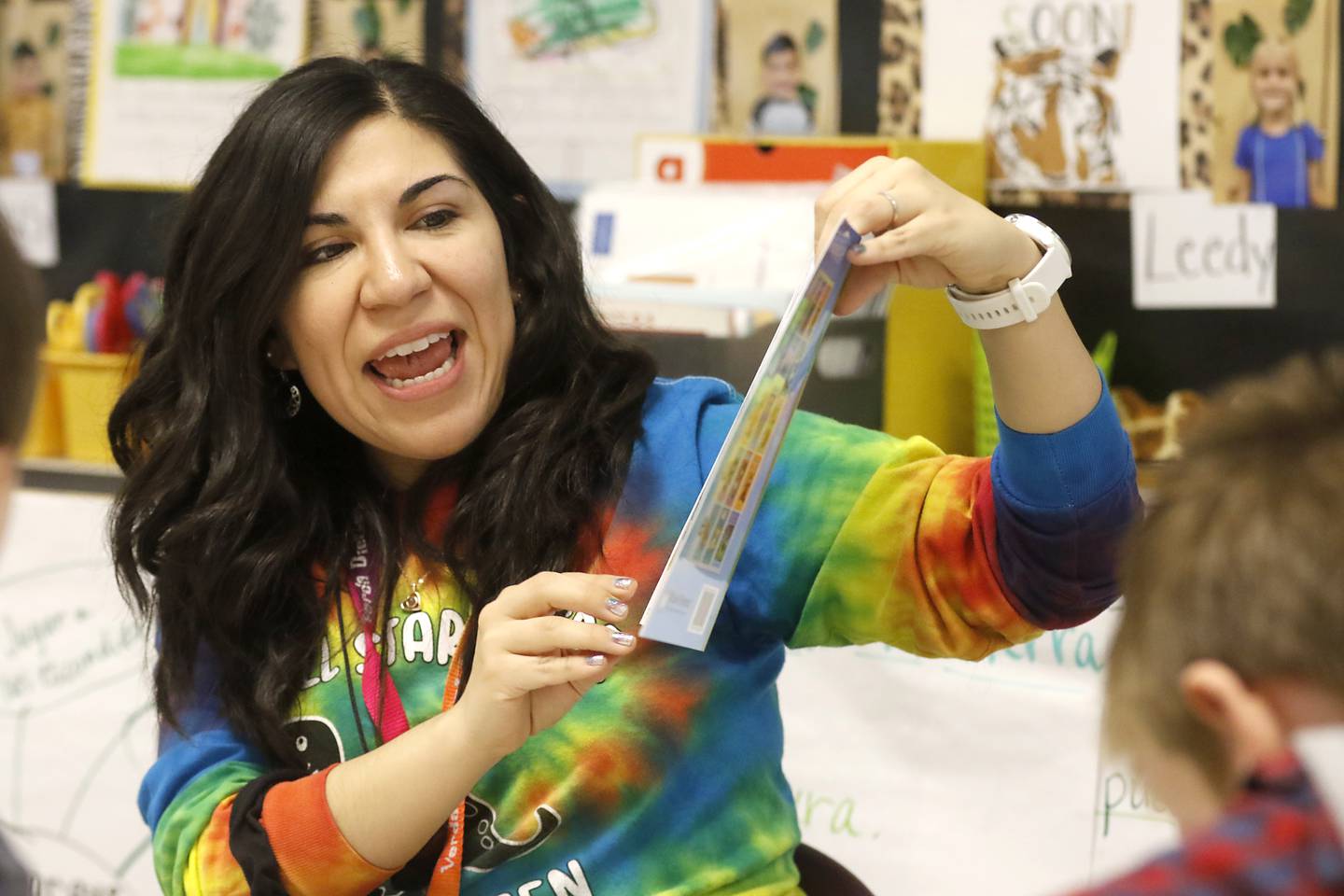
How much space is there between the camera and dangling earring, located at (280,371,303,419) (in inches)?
52.4

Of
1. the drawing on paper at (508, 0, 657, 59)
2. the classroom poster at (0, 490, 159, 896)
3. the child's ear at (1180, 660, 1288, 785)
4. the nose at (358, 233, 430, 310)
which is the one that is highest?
the drawing on paper at (508, 0, 657, 59)

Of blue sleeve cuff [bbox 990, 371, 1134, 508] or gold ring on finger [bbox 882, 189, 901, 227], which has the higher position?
gold ring on finger [bbox 882, 189, 901, 227]

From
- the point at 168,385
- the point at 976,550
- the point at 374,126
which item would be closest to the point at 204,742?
the point at 168,385

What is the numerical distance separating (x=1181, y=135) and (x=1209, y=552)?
4.35ft

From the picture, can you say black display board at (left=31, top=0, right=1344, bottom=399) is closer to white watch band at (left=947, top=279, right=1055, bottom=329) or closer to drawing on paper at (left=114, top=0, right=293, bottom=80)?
white watch band at (left=947, top=279, right=1055, bottom=329)

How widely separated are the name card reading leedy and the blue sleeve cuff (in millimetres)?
825

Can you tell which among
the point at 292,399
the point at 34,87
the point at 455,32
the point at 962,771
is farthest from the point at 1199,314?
the point at 34,87

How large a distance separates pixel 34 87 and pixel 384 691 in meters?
1.83

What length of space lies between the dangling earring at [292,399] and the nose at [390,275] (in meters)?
0.18

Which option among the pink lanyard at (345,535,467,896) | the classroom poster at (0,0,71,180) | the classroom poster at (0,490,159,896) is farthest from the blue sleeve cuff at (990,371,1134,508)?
the classroom poster at (0,0,71,180)

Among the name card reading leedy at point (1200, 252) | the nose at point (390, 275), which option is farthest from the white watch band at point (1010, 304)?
the name card reading leedy at point (1200, 252)

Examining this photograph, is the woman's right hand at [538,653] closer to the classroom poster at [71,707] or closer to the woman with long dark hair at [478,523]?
the woman with long dark hair at [478,523]

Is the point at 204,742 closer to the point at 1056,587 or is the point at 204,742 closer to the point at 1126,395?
the point at 1056,587

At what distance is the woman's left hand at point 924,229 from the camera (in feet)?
3.21
